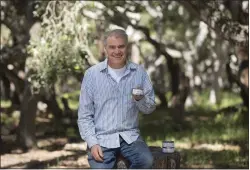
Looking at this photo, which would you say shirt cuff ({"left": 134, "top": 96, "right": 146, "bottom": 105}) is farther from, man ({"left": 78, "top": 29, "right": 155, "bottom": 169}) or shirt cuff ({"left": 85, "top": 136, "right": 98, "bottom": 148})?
shirt cuff ({"left": 85, "top": 136, "right": 98, "bottom": 148})

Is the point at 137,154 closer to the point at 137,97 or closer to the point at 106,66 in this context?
the point at 137,97

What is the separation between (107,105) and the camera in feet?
14.7

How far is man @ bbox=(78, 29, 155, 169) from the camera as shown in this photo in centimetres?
446

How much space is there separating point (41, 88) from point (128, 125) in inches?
292

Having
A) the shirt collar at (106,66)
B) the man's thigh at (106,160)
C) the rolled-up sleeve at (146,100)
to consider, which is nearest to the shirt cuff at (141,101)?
the rolled-up sleeve at (146,100)

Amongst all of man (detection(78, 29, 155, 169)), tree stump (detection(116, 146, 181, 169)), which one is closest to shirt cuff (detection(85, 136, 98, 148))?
man (detection(78, 29, 155, 169))

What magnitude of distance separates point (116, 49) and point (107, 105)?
1.45ft

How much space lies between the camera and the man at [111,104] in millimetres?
4457

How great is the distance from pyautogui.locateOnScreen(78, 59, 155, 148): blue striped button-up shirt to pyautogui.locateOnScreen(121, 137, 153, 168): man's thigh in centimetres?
6

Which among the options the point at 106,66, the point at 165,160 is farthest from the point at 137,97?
the point at 165,160

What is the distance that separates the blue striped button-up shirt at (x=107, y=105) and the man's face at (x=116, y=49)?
0.33 ft

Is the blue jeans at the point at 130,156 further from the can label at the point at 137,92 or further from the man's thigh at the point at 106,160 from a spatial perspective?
the can label at the point at 137,92

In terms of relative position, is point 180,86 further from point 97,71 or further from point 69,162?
point 97,71

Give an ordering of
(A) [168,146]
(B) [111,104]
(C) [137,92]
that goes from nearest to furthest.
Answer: (C) [137,92] < (B) [111,104] < (A) [168,146]
